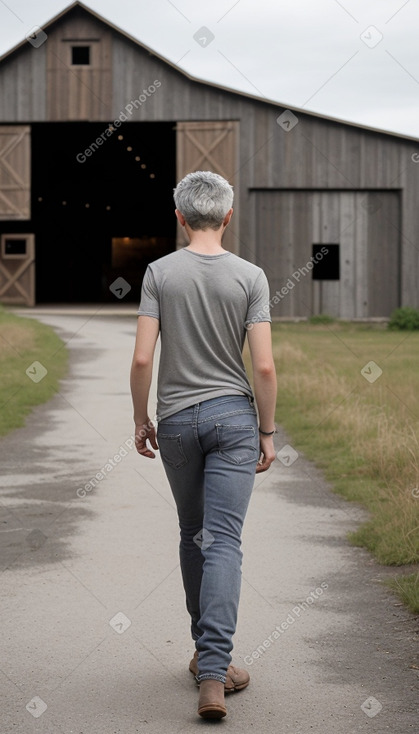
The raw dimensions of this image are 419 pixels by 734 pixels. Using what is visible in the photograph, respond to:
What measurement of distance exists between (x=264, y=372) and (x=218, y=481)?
0.47 m

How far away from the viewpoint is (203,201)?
14.4 ft

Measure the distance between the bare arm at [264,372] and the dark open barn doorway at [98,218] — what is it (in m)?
33.2

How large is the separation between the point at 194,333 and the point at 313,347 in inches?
794

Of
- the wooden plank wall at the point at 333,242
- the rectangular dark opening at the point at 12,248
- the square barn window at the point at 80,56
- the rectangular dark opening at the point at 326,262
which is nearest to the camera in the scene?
the square barn window at the point at 80,56

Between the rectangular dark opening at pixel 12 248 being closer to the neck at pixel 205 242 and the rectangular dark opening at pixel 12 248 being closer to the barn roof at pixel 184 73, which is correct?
the barn roof at pixel 184 73

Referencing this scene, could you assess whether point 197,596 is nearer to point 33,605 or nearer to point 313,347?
point 33,605

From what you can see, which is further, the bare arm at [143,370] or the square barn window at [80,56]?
the square barn window at [80,56]

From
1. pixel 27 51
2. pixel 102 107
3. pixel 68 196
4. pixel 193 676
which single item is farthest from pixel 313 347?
pixel 68 196

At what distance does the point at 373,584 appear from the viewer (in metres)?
6.16

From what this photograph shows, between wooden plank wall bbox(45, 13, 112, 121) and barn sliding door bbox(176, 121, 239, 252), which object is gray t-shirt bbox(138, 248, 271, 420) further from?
wooden plank wall bbox(45, 13, 112, 121)

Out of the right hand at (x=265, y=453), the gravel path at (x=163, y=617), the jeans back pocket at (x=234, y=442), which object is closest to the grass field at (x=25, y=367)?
the gravel path at (x=163, y=617)

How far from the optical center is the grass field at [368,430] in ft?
23.3

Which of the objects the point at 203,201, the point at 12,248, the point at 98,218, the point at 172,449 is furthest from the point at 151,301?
the point at 98,218

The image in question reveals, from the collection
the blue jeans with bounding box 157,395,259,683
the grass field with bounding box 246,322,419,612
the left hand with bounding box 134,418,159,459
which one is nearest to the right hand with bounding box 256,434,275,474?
the blue jeans with bounding box 157,395,259,683
